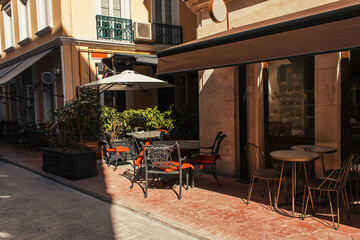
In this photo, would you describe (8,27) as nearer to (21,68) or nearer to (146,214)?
(21,68)

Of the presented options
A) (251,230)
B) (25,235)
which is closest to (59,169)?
(25,235)

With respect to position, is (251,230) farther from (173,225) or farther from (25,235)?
(25,235)

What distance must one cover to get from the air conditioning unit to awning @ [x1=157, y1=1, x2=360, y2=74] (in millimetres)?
7382

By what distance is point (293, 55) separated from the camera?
363 centimetres

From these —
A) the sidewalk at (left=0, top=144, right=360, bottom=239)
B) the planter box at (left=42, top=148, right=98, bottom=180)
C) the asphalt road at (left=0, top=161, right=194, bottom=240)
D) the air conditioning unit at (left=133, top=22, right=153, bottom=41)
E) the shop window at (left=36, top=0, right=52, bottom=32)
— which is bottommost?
the asphalt road at (left=0, top=161, right=194, bottom=240)

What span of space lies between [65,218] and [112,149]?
365 cm

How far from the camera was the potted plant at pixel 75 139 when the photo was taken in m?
6.93

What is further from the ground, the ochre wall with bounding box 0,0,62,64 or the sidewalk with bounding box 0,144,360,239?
the ochre wall with bounding box 0,0,62,64

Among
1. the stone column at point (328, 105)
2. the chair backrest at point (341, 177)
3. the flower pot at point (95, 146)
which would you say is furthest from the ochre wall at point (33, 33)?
the chair backrest at point (341, 177)

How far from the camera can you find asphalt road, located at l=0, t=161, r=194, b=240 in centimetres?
405

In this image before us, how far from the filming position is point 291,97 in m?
6.20

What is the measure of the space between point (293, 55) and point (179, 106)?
9.93 m

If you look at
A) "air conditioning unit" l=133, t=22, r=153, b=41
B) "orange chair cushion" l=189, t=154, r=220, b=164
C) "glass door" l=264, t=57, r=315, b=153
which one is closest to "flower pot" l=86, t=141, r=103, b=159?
"orange chair cushion" l=189, t=154, r=220, b=164

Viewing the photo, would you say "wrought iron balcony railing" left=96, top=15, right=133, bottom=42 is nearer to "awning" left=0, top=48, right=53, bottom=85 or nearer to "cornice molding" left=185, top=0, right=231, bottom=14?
"awning" left=0, top=48, right=53, bottom=85
